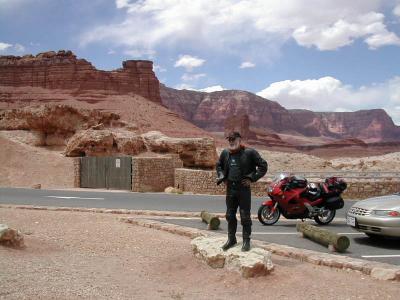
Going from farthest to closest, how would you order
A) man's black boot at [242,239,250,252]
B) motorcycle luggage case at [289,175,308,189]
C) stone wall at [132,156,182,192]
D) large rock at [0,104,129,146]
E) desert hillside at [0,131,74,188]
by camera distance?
large rock at [0,104,129,146] < desert hillside at [0,131,74,188] < stone wall at [132,156,182,192] < motorcycle luggage case at [289,175,308,189] < man's black boot at [242,239,250,252]

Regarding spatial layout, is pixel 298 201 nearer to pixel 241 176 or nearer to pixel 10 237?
pixel 241 176

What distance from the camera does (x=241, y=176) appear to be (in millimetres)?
6938

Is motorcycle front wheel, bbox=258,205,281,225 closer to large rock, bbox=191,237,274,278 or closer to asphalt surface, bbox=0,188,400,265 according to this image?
asphalt surface, bbox=0,188,400,265

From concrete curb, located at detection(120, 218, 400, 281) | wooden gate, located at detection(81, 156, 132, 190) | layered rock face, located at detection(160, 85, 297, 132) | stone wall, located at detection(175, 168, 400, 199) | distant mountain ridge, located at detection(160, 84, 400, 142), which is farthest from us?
distant mountain ridge, located at detection(160, 84, 400, 142)

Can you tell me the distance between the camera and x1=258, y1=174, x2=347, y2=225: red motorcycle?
11.7 m

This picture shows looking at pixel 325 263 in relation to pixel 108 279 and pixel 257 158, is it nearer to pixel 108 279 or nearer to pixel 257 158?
pixel 257 158

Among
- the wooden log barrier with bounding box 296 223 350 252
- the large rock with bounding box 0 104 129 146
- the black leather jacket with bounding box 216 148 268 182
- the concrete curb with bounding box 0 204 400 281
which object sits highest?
the large rock with bounding box 0 104 129 146

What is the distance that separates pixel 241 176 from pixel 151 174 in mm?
16775

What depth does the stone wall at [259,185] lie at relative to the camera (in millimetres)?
20281

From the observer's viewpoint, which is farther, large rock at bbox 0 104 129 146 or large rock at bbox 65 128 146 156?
large rock at bbox 0 104 129 146

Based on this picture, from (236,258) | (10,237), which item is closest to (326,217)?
(236,258)

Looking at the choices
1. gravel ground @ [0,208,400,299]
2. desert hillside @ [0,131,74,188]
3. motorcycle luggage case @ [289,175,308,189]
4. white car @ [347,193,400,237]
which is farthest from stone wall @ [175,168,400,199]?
gravel ground @ [0,208,400,299]

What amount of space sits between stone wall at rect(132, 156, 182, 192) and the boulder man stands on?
16379 mm

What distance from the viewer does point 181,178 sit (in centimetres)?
2314
